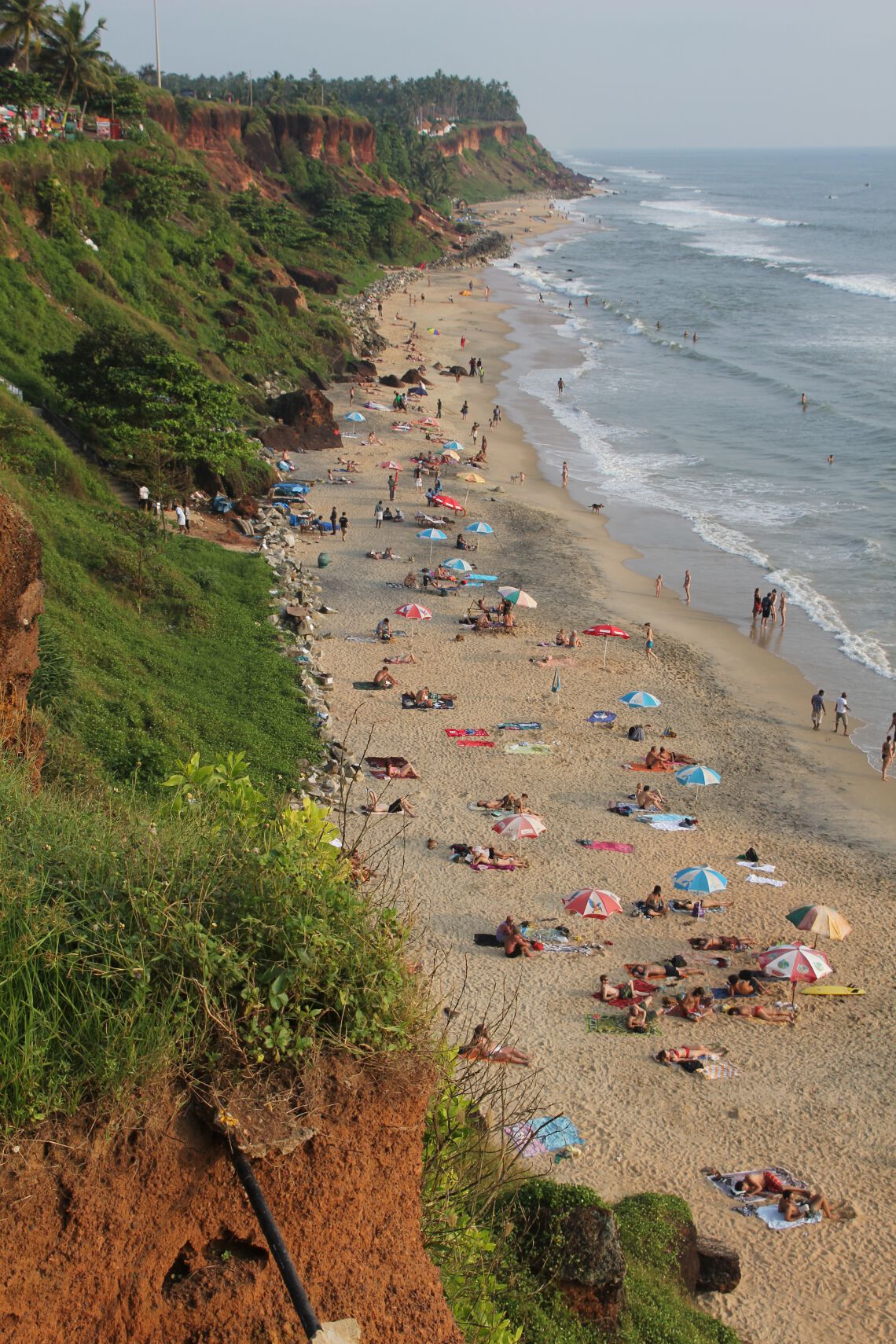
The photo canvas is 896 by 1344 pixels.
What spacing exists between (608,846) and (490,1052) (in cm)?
771

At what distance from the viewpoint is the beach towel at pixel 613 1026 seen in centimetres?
1677

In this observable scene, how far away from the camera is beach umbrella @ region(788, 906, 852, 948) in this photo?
18266 millimetres

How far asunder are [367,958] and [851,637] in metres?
27.7

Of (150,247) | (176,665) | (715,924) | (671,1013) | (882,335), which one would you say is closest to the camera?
(671,1013)

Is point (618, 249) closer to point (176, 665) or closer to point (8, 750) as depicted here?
point (176, 665)

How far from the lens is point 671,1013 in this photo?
17203 millimetres

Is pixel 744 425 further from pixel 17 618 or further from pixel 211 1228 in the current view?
pixel 211 1228

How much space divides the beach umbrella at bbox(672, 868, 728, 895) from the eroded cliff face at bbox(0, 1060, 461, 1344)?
44.9 feet

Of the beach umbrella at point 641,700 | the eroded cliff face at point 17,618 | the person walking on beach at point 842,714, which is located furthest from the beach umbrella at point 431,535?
the eroded cliff face at point 17,618

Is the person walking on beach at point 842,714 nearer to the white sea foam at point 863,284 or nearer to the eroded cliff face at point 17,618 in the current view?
the eroded cliff face at point 17,618

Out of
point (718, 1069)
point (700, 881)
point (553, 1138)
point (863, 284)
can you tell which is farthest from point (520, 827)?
point (863, 284)

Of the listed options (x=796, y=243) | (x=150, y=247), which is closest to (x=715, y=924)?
(x=150, y=247)

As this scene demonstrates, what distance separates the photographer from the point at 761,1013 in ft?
57.0

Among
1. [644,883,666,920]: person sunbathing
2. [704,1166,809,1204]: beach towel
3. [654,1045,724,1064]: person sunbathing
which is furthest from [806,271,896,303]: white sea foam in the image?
[704,1166,809,1204]: beach towel
